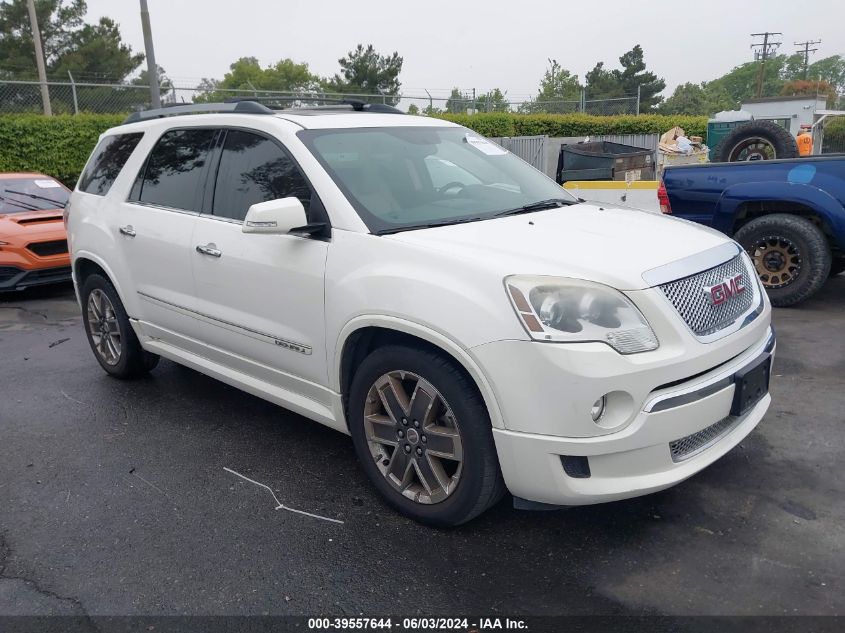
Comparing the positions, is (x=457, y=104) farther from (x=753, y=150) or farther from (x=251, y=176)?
(x=251, y=176)

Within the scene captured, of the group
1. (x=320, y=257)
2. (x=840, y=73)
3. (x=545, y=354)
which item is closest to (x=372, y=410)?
(x=320, y=257)

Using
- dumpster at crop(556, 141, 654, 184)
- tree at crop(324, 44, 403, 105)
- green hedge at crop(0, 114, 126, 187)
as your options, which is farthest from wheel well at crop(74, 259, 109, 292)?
tree at crop(324, 44, 403, 105)

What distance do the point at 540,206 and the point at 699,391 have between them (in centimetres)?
143

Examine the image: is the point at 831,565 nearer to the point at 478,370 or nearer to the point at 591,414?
the point at 591,414

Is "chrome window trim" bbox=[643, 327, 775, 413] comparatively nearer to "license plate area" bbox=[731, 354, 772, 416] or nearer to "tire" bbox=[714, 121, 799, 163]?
"license plate area" bbox=[731, 354, 772, 416]

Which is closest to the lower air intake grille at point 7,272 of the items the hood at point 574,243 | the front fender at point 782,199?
the hood at point 574,243

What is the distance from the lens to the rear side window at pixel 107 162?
483cm

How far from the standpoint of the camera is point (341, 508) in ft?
10.9

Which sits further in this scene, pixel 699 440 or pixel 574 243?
pixel 574 243

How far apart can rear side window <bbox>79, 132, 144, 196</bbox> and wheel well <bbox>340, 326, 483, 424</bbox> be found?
2534 mm

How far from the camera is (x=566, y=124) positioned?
24.4m

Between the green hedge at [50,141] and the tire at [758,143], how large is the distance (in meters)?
12.5

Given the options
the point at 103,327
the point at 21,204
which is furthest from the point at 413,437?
the point at 21,204

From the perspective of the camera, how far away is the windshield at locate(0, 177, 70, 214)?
29.3 feet
